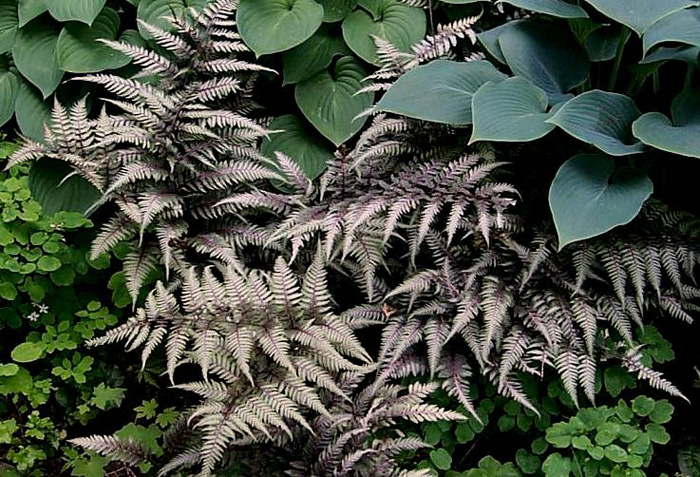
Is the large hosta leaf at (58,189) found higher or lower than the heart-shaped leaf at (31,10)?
lower

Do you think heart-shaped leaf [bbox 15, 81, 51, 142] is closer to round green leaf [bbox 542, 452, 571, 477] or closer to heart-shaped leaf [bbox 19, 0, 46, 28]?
heart-shaped leaf [bbox 19, 0, 46, 28]

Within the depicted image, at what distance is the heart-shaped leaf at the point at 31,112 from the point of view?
9.70ft

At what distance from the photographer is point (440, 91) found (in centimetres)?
251

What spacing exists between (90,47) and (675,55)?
207 centimetres

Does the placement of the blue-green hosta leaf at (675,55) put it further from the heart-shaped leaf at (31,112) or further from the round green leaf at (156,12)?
the heart-shaped leaf at (31,112)

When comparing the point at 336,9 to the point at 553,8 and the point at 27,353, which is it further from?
the point at 27,353

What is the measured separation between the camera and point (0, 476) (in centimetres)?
248

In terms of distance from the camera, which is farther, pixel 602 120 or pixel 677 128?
pixel 602 120

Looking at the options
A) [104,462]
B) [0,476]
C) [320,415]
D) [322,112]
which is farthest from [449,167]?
[0,476]

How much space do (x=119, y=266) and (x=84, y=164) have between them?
22.4 inches

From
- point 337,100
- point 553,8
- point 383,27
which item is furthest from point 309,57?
point 553,8

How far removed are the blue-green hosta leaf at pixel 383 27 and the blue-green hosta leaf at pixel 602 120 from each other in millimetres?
806

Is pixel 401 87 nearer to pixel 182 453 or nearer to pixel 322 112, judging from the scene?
pixel 322 112

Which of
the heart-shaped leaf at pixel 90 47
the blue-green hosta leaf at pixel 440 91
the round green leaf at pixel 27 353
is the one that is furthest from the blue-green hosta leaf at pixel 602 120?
the round green leaf at pixel 27 353
